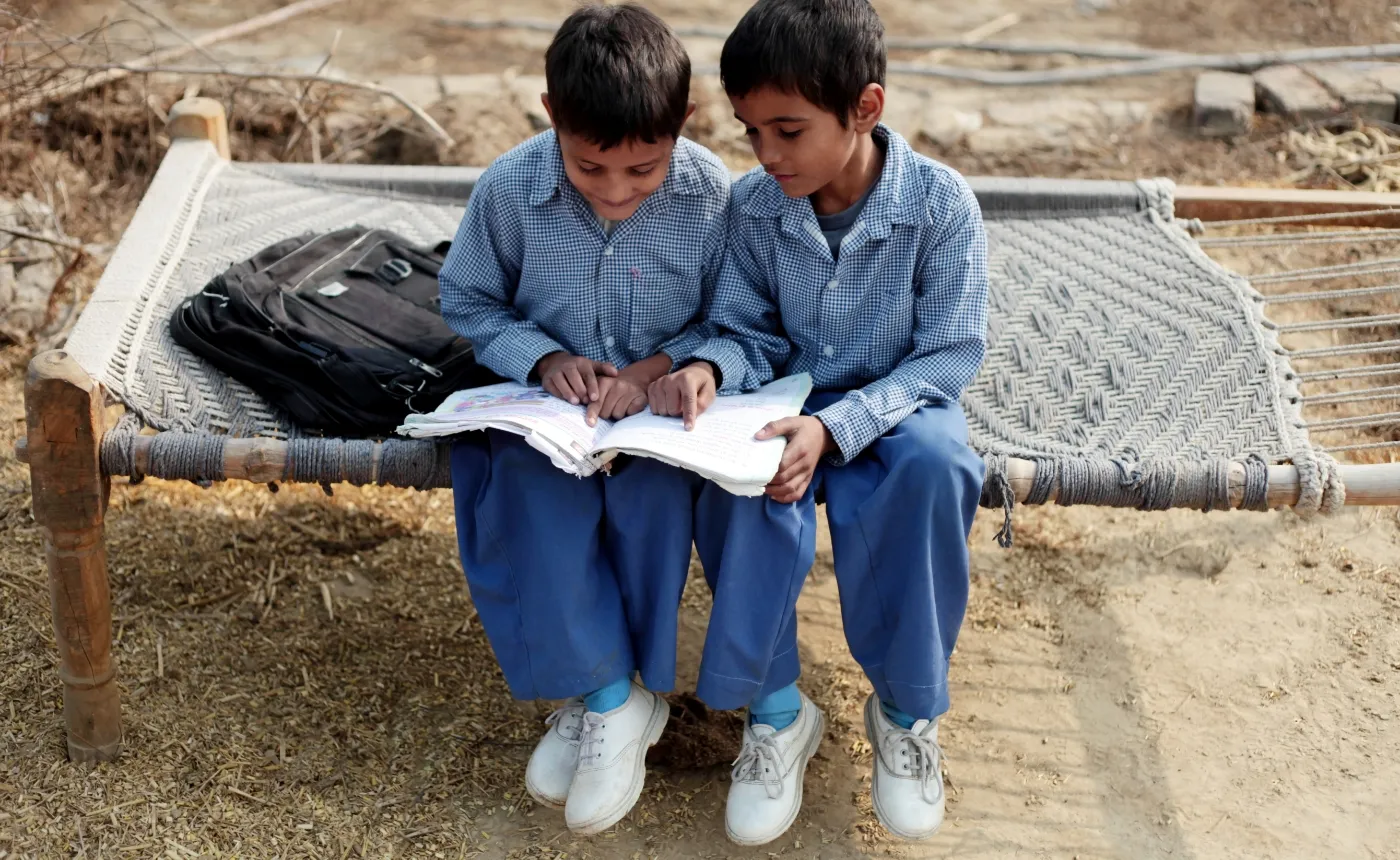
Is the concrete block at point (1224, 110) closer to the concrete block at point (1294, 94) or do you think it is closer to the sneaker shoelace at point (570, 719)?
the concrete block at point (1294, 94)

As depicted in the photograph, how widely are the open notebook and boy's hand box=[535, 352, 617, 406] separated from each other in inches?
0.8

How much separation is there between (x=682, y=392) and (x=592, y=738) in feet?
2.01

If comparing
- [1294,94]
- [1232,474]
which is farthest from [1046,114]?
[1232,474]

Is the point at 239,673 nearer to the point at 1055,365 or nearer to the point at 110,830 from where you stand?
the point at 110,830

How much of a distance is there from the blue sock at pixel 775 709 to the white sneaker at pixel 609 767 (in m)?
0.19

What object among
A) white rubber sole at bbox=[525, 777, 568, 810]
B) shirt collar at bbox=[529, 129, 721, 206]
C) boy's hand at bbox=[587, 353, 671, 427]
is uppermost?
shirt collar at bbox=[529, 129, 721, 206]

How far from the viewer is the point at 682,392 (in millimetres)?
2344

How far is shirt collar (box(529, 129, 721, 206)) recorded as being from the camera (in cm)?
241

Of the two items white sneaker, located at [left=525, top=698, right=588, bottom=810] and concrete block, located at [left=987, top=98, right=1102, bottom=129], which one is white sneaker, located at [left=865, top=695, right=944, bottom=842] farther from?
concrete block, located at [left=987, top=98, right=1102, bottom=129]

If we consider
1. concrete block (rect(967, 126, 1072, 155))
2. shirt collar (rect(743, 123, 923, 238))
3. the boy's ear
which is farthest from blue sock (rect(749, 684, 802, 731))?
concrete block (rect(967, 126, 1072, 155))

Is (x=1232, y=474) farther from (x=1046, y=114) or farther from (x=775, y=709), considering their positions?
(x=1046, y=114)

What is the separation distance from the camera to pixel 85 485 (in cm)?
235

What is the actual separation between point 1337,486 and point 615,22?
4.94 feet

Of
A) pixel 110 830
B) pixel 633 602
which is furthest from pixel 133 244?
pixel 633 602
